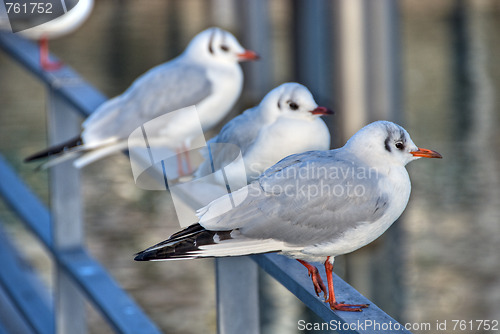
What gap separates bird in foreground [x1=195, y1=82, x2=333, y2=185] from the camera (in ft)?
5.29

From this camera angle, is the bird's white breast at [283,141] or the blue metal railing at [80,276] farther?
the bird's white breast at [283,141]

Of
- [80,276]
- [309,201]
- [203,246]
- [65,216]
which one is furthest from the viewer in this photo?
[65,216]

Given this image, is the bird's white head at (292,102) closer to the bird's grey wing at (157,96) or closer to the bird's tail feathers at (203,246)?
the bird's tail feathers at (203,246)

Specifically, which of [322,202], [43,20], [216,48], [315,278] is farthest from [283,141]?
[43,20]

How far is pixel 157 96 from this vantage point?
7.48 ft

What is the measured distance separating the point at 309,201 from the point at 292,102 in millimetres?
379

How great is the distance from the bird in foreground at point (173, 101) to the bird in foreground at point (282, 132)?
362mm

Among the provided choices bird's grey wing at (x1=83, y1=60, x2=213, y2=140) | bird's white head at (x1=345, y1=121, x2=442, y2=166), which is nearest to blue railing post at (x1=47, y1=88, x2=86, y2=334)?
bird's grey wing at (x1=83, y1=60, x2=213, y2=140)

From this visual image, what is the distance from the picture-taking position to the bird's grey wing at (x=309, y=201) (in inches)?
50.3

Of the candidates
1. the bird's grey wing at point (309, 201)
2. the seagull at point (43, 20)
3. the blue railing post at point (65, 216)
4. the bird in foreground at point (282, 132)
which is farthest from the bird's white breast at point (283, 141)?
the seagull at point (43, 20)

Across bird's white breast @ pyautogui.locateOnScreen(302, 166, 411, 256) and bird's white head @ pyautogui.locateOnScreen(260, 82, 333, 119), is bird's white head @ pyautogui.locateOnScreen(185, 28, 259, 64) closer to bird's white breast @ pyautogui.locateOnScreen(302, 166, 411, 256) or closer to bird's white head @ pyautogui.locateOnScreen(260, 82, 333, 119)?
bird's white head @ pyautogui.locateOnScreen(260, 82, 333, 119)

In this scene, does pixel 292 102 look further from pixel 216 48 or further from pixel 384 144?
pixel 216 48

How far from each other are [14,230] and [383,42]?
2824 millimetres

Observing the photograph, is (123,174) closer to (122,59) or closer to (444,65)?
(122,59)
